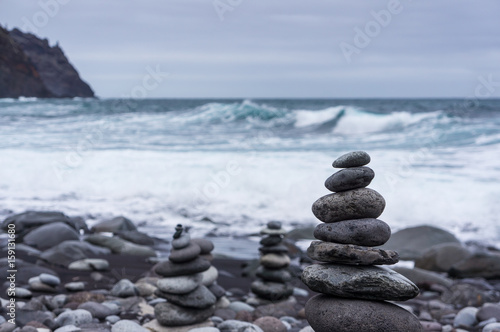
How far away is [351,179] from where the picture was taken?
13.7ft

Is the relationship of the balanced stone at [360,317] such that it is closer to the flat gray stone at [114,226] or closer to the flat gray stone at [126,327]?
the flat gray stone at [126,327]

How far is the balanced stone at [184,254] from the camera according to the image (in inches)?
229

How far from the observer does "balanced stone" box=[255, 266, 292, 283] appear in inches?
281

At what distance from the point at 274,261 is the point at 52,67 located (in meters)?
62.0

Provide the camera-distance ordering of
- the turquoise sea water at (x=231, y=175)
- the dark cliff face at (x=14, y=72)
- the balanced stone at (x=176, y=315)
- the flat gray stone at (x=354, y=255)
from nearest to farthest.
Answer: the flat gray stone at (x=354, y=255) → the balanced stone at (x=176, y=315) → the turquoise sea water at (x=231, y=175) → the dark cliff face at (x=14, y=72)

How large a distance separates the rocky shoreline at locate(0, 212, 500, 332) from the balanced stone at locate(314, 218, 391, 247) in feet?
5.01

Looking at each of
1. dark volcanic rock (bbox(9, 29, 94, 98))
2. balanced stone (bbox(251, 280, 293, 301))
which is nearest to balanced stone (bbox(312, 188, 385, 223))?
balanced stone (bbox(251, 280, 293, 301))

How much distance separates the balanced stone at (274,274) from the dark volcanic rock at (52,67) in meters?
51.7

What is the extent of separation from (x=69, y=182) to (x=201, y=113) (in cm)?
2050

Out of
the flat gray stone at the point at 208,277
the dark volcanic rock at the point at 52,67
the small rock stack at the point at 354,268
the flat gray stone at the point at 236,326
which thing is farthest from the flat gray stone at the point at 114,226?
the dark volcanic rock at the point at 52,67

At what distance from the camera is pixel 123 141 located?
22062 mm

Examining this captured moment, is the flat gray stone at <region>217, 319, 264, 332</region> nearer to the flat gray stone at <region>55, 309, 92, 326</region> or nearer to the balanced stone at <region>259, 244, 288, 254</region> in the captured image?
the flat gray stone at <region>55, 309, 92, 326</region>

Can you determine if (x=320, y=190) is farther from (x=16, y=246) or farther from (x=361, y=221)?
(x=361, y=221)

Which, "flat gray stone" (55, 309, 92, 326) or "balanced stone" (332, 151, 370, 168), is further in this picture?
"flat gray stone" (55, 309, 92, 326)
